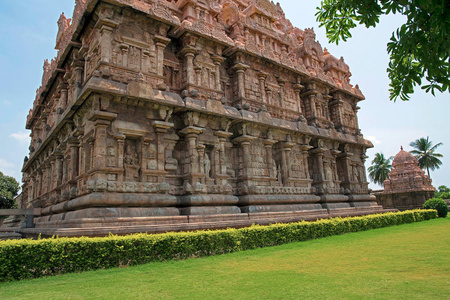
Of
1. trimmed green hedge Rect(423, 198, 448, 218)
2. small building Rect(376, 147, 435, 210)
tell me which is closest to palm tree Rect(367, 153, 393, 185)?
small building Rect(376, 147, 435, 210)

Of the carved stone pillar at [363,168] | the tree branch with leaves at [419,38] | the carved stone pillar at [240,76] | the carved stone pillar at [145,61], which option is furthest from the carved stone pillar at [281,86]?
the tree branch with leaves at [419,38]

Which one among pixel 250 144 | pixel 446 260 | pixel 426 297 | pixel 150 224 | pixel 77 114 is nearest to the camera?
pixel 426 297

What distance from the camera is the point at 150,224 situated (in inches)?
369

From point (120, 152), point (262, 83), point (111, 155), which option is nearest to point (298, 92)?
point (262, 83)

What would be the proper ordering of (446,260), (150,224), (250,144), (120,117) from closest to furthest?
(446,260) < (150,224) < (120,117) < (250,144)

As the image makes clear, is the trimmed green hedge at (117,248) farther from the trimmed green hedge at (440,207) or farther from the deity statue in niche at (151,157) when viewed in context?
the trimmed green hedge at (440,207)

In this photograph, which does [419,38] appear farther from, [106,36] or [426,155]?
[426,155]

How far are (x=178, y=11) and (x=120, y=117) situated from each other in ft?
20.2

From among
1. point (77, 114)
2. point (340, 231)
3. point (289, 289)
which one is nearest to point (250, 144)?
point (340, 231)

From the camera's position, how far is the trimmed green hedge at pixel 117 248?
5964 mm

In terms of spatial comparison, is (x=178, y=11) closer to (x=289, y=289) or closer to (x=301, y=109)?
(x=301, y=109)

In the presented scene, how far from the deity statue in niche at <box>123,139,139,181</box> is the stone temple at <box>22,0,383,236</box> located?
4 cm

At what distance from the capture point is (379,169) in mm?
53812

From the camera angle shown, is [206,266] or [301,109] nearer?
[206,266]
